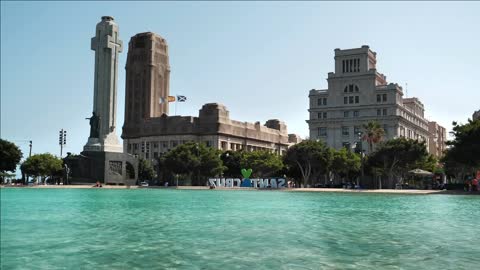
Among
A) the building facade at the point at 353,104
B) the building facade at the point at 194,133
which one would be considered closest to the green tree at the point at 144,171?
the building facade at the point at 194,133

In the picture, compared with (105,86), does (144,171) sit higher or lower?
lower

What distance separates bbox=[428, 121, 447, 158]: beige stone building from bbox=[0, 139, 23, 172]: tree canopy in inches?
4845

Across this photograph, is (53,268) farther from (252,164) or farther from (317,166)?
(252,164)

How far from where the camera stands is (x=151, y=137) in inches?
6393

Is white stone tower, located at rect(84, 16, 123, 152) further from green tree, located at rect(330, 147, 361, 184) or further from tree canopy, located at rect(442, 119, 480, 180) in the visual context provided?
tree canopy, located at rect(442, 119, 480, 180)

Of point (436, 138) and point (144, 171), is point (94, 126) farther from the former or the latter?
point (436, 138)

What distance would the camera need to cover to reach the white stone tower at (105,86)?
8726cm

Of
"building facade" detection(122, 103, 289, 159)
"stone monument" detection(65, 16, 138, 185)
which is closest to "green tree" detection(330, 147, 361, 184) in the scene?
"stone monument" detection(65, 16, 138, 185)

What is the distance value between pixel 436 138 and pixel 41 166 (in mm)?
135492

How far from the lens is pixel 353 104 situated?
128625mm

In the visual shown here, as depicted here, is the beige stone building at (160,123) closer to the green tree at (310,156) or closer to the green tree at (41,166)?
the green tree at (41,166)

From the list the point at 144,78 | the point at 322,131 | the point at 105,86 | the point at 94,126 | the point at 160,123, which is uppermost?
the point at 144,78

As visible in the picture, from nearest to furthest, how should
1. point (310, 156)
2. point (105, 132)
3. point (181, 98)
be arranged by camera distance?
point (310, 156)
point (105, 132)
point (181, 98)

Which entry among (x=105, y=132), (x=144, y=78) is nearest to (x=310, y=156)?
(x=105, y=132)
